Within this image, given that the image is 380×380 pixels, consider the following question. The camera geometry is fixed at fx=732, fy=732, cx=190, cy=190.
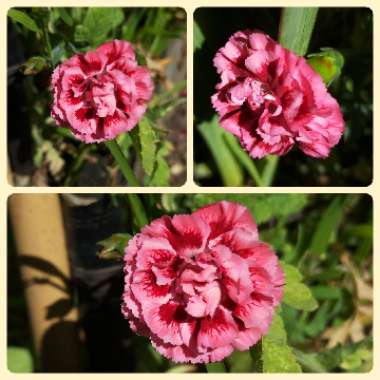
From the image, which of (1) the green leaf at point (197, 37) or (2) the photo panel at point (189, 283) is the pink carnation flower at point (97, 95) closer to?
(2) the photo panel at point (189, 283)

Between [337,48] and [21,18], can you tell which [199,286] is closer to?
[21,18]

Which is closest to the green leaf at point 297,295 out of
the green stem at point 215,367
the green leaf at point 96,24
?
the green stem at point 215,367

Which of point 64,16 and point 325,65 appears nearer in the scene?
point 325,65

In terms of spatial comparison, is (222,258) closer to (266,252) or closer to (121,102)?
(266,252)

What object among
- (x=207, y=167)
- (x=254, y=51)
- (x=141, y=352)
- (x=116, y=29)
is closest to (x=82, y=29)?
(x=116, y=29)

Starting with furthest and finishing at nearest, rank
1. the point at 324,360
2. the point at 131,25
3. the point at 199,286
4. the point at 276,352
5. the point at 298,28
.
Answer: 1. the point at 131,25
2. the point at 324,360
3. the point at 298,28
4. the point at 276,352
5. the point at 199,286

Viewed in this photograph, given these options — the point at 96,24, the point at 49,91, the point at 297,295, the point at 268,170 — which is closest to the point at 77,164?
the point at 49,91
